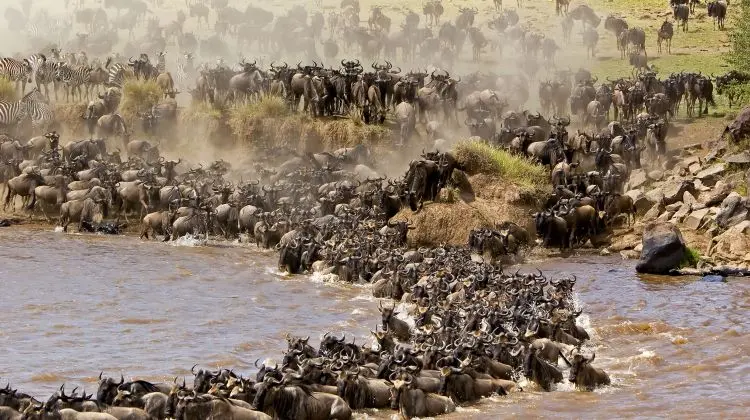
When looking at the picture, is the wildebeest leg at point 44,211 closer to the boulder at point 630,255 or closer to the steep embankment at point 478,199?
the steep embankment at point 478,199

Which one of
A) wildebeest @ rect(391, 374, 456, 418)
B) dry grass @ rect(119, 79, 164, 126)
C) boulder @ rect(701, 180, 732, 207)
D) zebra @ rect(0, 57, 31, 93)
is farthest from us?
zebra @ rect(0, 57, 31, 93)

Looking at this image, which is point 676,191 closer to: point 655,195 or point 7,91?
point 655,195

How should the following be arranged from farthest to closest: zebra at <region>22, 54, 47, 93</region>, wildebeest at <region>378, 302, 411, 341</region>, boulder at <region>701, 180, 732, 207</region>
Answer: zebra at <region>22, 54, 47, 93</region> → boulder at <region>701, 180, 732, 207</region> → wildebeest at <region>378, 302, 411, 341</region>

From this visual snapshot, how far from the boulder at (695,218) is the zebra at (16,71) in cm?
2400

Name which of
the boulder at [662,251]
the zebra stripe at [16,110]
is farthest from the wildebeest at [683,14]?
the zebra stripe at [16,110]

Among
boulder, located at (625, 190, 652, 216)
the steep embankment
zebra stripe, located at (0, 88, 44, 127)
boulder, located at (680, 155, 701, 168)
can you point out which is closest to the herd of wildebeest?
zebra stripe, located at (0, 88, 44, 127)

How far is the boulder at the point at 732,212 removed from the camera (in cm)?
2731

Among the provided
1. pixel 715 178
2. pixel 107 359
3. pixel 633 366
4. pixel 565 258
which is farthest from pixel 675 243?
pixel 107 359

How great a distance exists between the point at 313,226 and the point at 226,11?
3178cm

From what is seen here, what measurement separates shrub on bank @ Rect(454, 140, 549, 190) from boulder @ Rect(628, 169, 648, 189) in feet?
10.7

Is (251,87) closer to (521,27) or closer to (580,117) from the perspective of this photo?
(580,117)

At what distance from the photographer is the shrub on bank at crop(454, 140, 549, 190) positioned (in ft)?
97.5

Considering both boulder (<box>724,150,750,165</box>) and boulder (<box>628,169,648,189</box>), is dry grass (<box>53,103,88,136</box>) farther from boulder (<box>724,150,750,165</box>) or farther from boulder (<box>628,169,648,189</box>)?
boulder (<box>724,150,750,165</box>)

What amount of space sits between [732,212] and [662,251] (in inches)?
112
